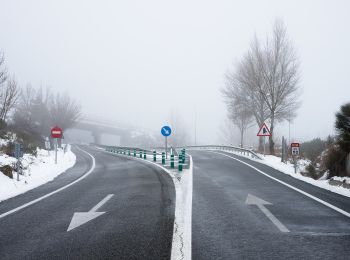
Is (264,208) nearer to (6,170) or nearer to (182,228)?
(182,228)

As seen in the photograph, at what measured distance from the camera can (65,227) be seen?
19.3ft

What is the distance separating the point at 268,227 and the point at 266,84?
27.3 metres

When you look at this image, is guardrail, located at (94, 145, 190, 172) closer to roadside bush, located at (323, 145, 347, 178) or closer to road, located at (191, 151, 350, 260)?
roadside bush, located at (323, 145, 347, 178)

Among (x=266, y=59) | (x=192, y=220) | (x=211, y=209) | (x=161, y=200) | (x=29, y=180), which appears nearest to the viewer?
(x=192, y=220)

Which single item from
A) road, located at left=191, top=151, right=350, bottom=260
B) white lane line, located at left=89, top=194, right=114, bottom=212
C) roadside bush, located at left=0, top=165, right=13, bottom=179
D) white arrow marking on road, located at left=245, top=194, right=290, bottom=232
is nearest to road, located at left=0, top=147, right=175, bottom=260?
white lane line, located at left=89, top=194, right=114, bottom=212

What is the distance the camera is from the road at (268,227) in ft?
14.6

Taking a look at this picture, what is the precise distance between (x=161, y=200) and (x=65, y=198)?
105 inches

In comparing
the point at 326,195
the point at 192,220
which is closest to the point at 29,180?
the point at 192,220

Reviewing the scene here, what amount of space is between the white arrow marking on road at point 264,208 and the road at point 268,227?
4cm

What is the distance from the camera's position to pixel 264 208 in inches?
294

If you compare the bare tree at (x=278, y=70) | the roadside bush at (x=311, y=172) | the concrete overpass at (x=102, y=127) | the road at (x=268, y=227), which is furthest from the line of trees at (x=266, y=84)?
the concrete overpass at (x=102, y=127)

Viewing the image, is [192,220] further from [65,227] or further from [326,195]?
[326,195]

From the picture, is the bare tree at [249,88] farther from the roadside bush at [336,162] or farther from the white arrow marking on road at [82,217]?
the white arrow marking on road at [82,217]

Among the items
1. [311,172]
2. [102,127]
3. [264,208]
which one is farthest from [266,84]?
[102,127]
